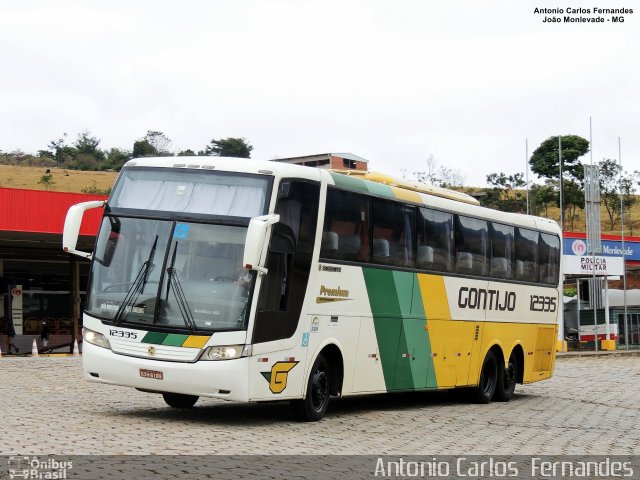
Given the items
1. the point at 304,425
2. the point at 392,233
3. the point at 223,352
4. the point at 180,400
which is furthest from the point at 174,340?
the point at 392,233

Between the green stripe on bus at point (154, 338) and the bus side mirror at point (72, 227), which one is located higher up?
the bus side mirror at point (72, 227)

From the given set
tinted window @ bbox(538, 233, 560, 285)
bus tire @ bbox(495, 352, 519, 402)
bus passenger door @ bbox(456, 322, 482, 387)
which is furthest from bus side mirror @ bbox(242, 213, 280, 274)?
tinted window @ bbox(538, 233, 560, 285)

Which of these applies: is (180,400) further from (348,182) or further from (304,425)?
(348,182)

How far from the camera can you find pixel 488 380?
20609 millimetres

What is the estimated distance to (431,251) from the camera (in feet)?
58.9

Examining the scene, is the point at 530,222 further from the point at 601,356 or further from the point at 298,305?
the point at 601,356

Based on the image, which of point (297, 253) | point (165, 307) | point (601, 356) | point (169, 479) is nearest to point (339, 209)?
point (297, 253)

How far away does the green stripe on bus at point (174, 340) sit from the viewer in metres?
13.1

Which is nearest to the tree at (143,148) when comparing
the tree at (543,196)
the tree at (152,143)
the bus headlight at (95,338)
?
the tree at (152,143)

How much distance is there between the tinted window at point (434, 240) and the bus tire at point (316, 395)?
3341mm

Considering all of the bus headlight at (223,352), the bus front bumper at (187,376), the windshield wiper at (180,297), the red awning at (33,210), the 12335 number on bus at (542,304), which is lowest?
the bus front bumper at (187,376)

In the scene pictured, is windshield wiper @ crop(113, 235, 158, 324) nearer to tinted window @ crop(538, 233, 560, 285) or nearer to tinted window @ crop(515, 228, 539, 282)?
tinted window @ crop(515, 228, 539, 282)

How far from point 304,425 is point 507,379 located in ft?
27.0

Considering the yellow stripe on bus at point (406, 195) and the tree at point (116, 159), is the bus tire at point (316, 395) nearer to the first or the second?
the yellow stripe on bus at point (406, 195)
